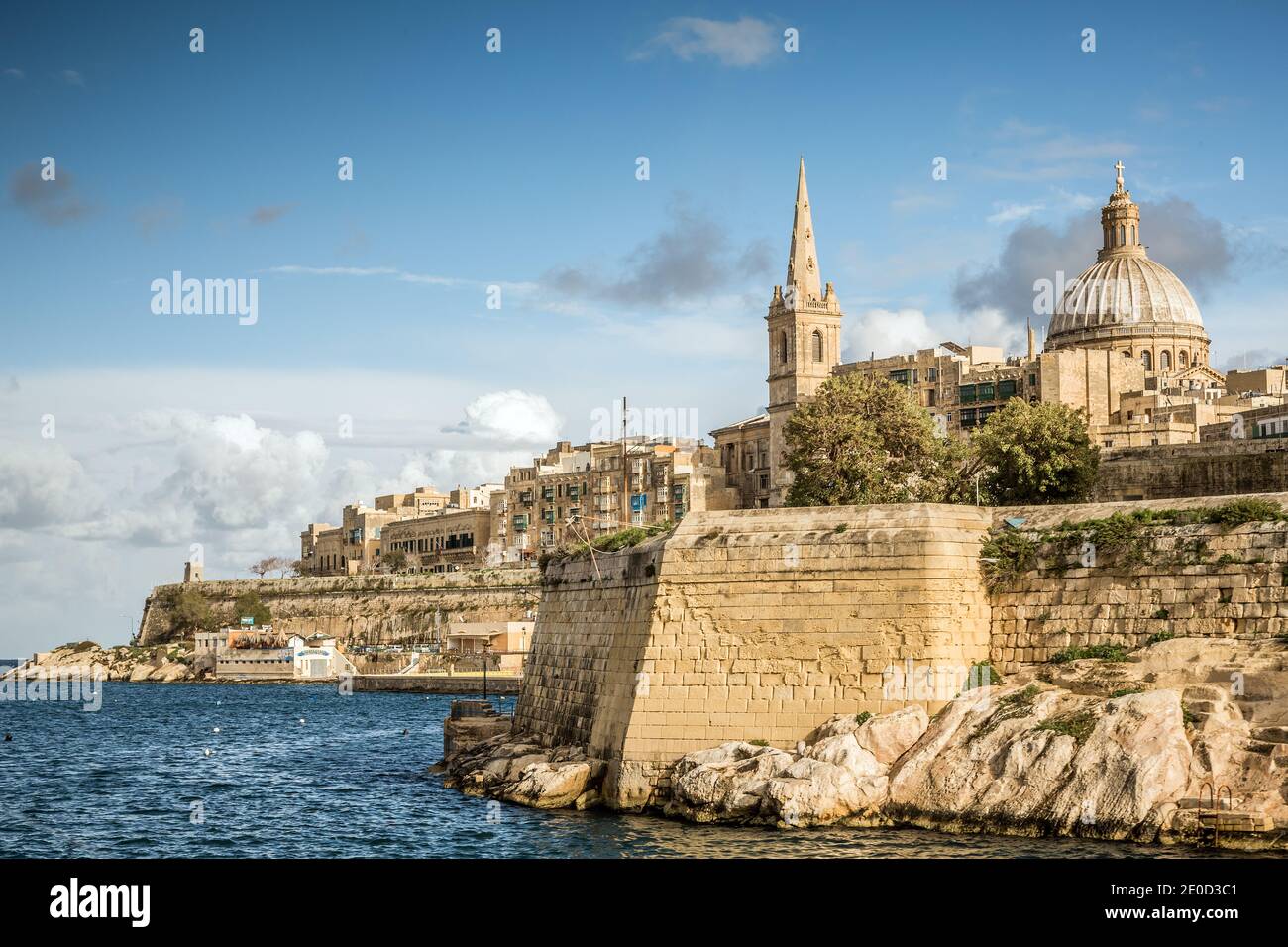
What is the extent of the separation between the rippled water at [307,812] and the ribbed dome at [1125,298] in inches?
1703

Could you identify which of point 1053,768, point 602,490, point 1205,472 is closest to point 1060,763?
point 1053,768

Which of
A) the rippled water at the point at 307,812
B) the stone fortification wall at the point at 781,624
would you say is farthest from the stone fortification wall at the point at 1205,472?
the rippled water at the point at 307,812

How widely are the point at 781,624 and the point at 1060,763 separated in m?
5.36

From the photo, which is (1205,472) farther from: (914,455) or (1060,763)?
(1060,763)

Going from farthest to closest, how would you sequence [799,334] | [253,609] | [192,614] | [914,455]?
[192,614]
[253,609]
[799,334]
[914,455]

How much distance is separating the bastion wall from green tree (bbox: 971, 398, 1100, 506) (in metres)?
14.3

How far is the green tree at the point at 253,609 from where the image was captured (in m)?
112

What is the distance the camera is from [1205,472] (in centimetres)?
3491

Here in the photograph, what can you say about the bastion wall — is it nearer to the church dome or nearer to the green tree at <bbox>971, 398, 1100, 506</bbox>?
the green tree at <bbox>971, 398, 1100, 506</bbox>

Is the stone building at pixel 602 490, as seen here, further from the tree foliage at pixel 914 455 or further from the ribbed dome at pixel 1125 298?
the tree foliage at pixel 914 455
